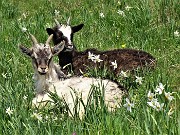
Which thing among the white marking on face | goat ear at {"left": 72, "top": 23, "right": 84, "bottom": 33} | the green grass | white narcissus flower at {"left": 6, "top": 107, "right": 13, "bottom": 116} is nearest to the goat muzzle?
the green grass

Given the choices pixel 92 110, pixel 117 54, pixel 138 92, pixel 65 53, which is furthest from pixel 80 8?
pixel 92 110

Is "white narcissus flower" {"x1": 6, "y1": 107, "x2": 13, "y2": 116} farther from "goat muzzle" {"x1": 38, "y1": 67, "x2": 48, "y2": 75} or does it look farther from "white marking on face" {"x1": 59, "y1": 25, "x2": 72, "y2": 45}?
"white marking on face" {"x1": 59, "y1": 25, "x2": 72, "y2": 45}

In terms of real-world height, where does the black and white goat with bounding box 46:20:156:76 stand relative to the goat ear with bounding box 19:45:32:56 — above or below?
below

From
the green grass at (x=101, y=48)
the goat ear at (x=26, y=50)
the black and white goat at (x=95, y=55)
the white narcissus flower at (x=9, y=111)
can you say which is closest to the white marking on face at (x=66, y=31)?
the black and white goat at (x=95, y=55)

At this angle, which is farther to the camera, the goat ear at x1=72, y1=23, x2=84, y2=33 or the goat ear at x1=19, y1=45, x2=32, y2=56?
the goat ear at x1=72, y1=23, x2=84, y2=33

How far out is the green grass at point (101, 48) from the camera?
4586mm

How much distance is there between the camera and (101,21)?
36.4 ft

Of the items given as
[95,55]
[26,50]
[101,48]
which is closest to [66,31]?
[101,48]

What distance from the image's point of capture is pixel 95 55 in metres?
8.57

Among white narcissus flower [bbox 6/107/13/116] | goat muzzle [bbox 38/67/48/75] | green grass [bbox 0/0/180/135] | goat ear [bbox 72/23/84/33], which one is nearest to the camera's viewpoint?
green grass [bbox 0/0/180/135]

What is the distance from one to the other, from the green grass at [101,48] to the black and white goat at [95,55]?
0.41 meters

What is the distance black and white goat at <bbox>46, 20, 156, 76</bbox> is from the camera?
28.9ft

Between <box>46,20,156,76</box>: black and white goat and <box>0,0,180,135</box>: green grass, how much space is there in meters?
0.41

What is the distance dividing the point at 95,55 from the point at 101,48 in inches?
74.4
